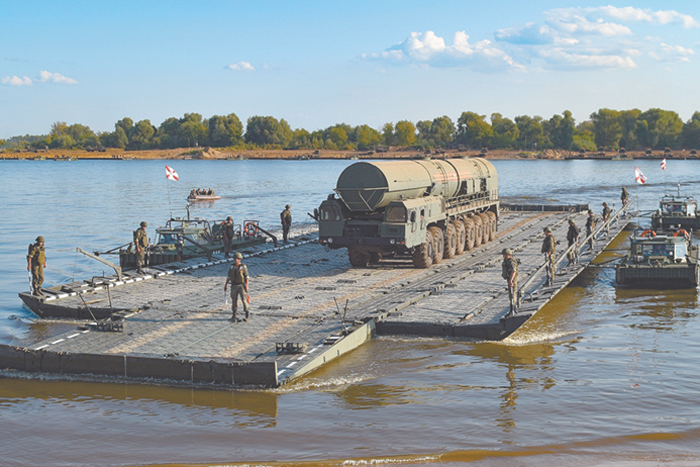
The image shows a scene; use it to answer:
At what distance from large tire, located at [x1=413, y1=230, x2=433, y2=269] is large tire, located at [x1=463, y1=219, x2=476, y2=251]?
4453 millimetres

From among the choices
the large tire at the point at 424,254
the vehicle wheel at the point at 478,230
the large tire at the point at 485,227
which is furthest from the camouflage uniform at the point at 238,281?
the large tire at the point at 485,227

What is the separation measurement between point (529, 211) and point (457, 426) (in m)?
39.5

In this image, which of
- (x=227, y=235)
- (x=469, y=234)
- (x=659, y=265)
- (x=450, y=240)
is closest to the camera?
(x=659, y=265)

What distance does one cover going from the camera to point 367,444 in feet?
38.8

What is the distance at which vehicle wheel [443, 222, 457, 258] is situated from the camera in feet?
90.1

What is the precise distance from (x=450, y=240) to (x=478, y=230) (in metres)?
4.02

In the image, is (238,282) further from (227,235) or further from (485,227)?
(485,227)

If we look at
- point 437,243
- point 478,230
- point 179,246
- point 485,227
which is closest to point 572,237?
point 437,243

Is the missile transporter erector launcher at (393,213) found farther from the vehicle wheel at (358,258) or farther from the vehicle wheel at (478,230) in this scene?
the vehicle wheel at (478,230)

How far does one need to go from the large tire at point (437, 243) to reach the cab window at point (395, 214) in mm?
2663

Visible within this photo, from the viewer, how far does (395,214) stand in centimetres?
2362

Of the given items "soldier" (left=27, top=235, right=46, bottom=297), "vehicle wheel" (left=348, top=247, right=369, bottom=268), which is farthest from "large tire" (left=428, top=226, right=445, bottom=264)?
"soldier" (left=27, top=235, right=46, bottom=297)

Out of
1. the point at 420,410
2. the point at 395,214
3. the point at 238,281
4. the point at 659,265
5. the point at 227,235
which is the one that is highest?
the point at 395,214

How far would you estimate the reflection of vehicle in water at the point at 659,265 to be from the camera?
23.9 m
